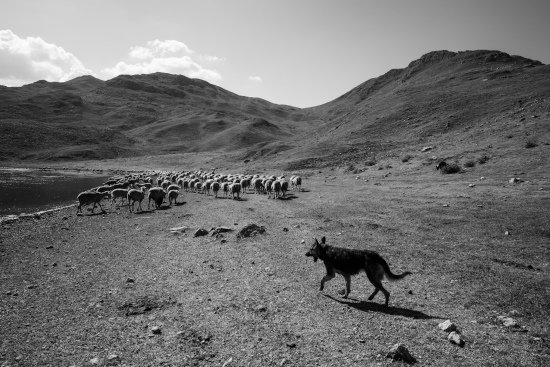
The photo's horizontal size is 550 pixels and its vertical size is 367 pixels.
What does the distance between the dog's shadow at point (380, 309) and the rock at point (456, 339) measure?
1098mm

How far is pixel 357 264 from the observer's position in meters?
9.19

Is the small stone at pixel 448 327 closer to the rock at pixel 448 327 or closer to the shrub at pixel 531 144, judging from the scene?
the rock at pixel 448 327

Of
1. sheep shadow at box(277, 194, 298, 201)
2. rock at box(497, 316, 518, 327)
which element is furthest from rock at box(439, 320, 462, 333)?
sheep shadow at box(277, 194, 298, 201)

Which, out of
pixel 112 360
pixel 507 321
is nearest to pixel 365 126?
pixel 507 321

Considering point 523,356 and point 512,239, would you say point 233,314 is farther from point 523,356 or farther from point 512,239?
point 512,239

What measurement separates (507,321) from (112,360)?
345 inches

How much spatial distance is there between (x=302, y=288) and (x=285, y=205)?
1678cm

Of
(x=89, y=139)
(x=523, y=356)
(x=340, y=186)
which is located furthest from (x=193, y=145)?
(x=523, y=356)

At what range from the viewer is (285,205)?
27.2m

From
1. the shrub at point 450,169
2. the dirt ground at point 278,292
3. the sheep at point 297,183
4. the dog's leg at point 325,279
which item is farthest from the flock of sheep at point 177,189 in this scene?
the dog's leg at point 325,279

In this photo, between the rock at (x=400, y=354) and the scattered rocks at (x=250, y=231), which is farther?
the scattered rocks at (x=250, y=231)

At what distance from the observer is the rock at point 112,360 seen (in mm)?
6781

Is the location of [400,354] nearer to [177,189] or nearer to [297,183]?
[297,183]

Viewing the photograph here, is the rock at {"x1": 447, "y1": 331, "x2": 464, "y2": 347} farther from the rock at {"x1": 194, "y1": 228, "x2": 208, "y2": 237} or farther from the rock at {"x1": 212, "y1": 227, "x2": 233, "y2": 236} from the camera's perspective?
the rock at {"x1": 194, "y1": 228, "x2": 208, "y2": 237}
